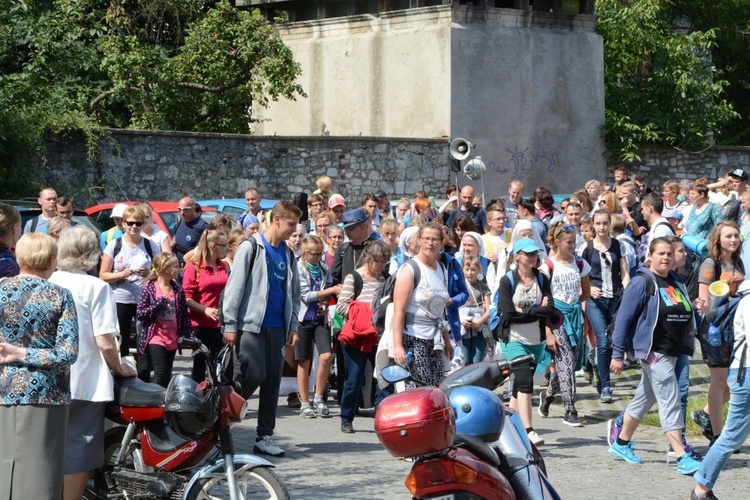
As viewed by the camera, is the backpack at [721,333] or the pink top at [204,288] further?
the pink top at [204,288]

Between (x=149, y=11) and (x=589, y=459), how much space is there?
824 inches

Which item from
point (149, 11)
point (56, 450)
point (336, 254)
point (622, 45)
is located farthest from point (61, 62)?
point (56, 450)

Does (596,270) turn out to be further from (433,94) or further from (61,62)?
(61,62)

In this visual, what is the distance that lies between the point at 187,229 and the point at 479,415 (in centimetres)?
1032

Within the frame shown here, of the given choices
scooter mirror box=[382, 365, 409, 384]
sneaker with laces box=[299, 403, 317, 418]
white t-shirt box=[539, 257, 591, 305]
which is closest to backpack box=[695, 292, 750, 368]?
white t-shirt box=[539, 257, 591, 305]

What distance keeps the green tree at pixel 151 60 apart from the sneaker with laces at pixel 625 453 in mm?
19086

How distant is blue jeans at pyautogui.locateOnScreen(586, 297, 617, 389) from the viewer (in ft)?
43.3

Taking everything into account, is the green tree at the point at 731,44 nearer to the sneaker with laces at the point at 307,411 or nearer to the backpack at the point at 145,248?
the sneaker with laces at the point at 307,411

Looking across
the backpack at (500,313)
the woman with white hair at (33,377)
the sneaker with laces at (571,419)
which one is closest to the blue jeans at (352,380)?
the backpack at (500,313)

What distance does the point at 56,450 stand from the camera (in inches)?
269

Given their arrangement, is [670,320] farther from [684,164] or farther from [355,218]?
[684,164]

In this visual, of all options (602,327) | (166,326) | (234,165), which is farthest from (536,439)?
(234,165)

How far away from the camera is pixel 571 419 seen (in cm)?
1184

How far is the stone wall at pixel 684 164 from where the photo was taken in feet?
105
